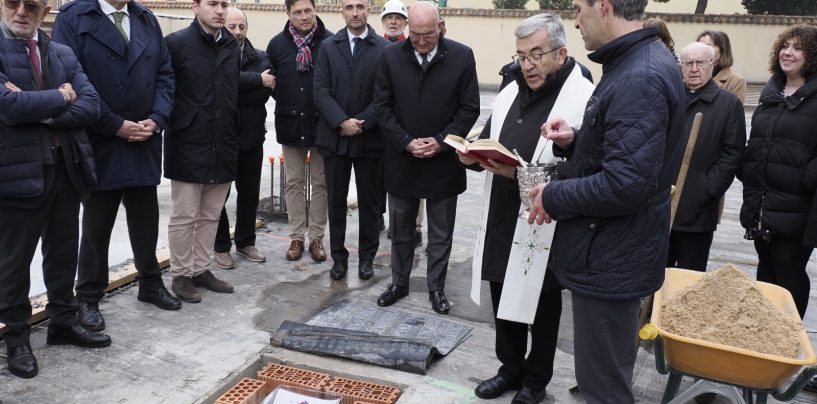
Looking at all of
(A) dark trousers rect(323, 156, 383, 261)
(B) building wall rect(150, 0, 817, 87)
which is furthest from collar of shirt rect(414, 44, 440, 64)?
(B) building wall rect(150, 0, 817, 87)

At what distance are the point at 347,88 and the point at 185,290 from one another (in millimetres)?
1885

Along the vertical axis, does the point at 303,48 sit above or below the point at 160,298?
above

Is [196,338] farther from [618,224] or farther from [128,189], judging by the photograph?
[618,224]

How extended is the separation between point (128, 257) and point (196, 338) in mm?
1802

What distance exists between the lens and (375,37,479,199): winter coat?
15.9 feet

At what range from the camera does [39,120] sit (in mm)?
3602

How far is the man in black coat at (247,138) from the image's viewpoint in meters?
5.50

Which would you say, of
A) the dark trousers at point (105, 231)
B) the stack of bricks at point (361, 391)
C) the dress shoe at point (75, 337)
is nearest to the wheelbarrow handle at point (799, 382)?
the stack of bricks at point (361, 391)

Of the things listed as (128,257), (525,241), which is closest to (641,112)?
(525,241)

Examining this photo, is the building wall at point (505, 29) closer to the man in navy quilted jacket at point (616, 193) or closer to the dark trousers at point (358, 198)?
the dark trousers at point (358, 198)

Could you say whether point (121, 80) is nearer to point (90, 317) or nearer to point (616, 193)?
point (90, 317)

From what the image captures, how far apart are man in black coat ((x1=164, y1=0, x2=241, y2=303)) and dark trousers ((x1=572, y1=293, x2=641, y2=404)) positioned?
295 centimetres

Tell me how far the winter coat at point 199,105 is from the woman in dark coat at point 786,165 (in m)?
3.43

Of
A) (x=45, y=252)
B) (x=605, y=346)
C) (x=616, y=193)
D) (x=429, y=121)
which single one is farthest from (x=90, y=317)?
(x=616, y=193)
